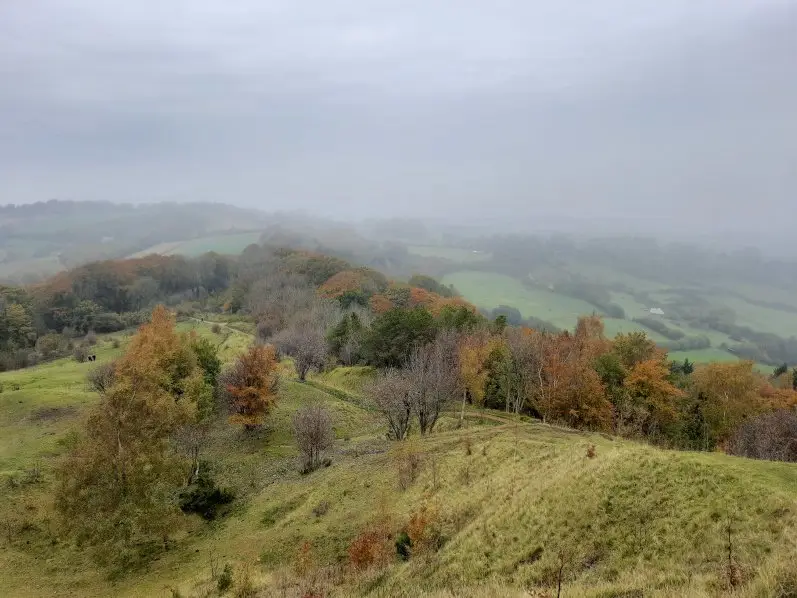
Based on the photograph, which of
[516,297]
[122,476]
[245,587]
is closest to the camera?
[245,587]

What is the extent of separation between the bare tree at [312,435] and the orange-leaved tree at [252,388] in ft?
33.6

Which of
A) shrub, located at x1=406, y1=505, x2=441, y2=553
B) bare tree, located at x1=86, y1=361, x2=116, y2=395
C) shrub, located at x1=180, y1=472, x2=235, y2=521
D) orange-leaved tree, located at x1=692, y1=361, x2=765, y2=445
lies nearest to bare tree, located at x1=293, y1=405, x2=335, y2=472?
shrub, located at x1=180, y1=472, x2=235, y2=521

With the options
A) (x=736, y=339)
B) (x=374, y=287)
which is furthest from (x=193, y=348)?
(x=736, y=339)

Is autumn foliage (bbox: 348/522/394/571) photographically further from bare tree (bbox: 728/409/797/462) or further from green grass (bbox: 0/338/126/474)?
bare tree (bbox: 728/409/797/462)

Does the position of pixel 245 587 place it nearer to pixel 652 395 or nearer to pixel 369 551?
pixel 369 551

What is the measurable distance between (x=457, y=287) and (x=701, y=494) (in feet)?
435

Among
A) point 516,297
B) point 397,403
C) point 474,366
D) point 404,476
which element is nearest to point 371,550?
point 404,476

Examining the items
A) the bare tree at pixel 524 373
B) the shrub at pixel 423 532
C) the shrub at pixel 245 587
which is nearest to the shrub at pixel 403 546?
the shrub at pixel 423 532

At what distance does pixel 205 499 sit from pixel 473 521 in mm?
18769

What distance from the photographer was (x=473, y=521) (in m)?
21.2

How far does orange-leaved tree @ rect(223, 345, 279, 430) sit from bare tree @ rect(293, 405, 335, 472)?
1025 centimetres

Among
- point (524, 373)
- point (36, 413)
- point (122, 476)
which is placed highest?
point (122, 476)

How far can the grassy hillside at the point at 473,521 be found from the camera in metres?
14.7

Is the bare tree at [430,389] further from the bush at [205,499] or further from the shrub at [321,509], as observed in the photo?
the bush at [205,499]
